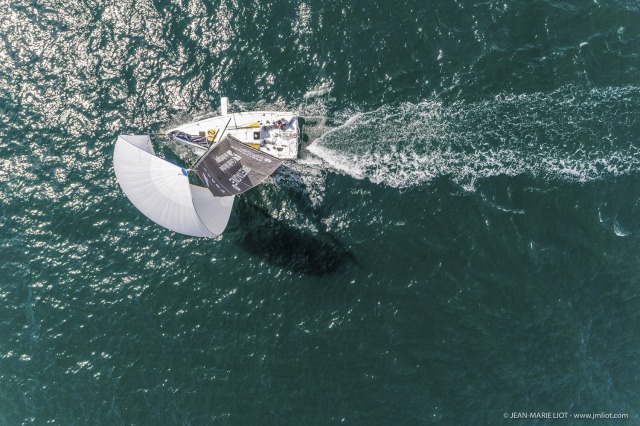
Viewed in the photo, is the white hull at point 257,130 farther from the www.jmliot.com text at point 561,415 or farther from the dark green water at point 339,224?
the www.jmliot.com text at point 561,415

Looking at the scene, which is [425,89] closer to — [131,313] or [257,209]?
[257,209]

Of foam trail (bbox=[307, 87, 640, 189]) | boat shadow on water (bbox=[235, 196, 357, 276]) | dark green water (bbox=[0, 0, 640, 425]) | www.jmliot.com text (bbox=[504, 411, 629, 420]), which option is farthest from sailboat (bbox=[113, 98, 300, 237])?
www.jmliot.com text (bbox=[504, 411, 629, 420])

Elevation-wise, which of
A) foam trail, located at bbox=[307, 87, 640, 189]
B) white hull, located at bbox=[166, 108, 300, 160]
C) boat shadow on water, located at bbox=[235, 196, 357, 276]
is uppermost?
white hull, located at bbox=[166, 108, 300, 160]

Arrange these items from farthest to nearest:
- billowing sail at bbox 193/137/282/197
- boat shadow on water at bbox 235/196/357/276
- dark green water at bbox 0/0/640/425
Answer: boat shadow on water at bbox 235/196/357/276, dark green water at bbox 0/0/640/425, billowing sail at bbox 193/137/282/197

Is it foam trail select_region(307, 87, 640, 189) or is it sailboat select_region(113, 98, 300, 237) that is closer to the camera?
sailboat select_region(113, 98, 300, 237)

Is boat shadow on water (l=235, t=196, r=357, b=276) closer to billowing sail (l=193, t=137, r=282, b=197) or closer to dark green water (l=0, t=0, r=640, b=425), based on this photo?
dark green water (l=0, t=0, r=640, b=425)

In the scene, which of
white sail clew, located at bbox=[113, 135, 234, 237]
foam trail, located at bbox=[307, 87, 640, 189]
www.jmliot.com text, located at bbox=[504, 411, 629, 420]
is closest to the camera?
white sail clew, located at bbox=[113, 135, 234, 237]

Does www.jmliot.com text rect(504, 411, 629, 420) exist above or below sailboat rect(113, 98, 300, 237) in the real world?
below

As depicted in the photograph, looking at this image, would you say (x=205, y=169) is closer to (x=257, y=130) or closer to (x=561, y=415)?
(x=257, y=130)

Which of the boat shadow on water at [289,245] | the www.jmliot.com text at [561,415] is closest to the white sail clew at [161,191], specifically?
the boat shadow on water at [289,245]
